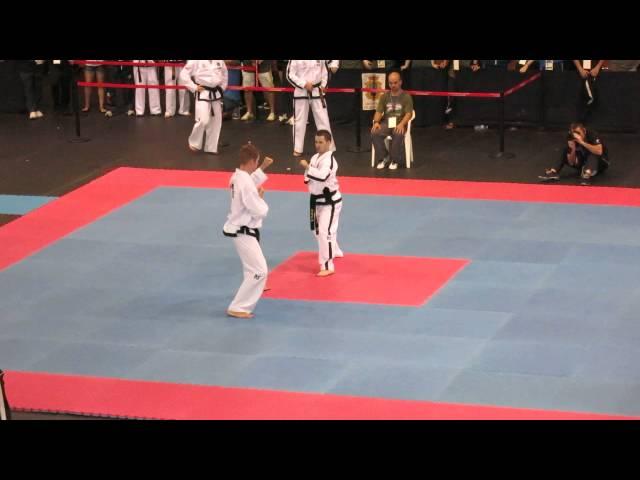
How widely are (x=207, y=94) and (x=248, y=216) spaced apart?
7.77m

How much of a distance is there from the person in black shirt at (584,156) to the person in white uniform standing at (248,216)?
6398 millimetres

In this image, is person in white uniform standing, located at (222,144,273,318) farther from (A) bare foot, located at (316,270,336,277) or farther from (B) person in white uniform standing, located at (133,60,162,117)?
(B) person in white uniform standing, located at (133,60,162,117)

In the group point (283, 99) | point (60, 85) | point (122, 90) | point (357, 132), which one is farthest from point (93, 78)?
point (357, 132)

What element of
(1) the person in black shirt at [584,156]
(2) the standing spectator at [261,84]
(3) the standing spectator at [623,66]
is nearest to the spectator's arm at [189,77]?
(2) the standing spectator at [261,84]

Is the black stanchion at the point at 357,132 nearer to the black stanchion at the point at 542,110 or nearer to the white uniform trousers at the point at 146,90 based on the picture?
the black stanchion at the point at 542,110

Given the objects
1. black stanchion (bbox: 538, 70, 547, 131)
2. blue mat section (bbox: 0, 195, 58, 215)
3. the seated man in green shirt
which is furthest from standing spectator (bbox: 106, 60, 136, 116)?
black stanchion (bbox: 538, 70, 547, 131)

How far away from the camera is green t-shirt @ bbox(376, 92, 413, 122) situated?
16.5m

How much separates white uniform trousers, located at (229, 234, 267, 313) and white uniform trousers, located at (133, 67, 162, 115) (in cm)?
1059

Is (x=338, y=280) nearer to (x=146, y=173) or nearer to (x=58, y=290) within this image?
(x=58, y=290)

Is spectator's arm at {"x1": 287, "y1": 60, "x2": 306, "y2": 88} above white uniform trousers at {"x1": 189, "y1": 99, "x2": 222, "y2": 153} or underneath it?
above

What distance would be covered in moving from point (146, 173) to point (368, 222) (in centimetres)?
460

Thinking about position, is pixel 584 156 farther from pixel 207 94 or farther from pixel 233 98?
pixel 233 98

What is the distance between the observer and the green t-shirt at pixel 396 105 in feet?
54.2

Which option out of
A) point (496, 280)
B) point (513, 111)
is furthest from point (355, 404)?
point (513, 111)
